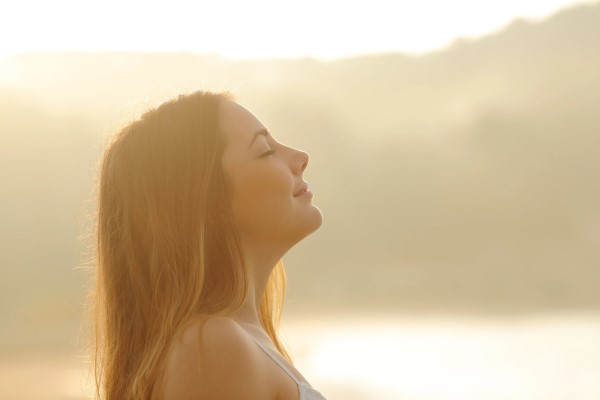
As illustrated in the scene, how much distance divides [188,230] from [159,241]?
3.3 inches

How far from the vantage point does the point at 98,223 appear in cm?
296

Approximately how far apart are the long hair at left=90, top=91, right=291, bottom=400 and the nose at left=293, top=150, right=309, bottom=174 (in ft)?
0.71

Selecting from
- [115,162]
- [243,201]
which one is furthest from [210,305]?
[115,162]

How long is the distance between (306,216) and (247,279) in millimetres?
249

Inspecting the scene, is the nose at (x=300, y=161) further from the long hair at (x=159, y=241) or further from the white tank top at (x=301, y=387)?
the white tank top at (x=301, y=387)

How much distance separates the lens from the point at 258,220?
9.25 ft

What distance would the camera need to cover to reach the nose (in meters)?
2.89

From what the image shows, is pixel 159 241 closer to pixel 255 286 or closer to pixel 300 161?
pixel 255 286

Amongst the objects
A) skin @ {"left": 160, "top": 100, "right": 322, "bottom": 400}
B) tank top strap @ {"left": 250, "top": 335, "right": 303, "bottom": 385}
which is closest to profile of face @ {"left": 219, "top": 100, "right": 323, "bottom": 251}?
skin @ {"left": 160, "top": 100, "right": 322, "bottom": 400}

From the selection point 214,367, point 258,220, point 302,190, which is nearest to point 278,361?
point 214,367

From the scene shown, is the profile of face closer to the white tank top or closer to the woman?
the woman

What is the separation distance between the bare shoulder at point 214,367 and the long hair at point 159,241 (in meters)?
0.10

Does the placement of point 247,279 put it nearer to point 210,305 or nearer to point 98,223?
point 210,305

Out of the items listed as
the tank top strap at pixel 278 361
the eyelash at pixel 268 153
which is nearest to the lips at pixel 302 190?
the eyelash at pixel 268 153
